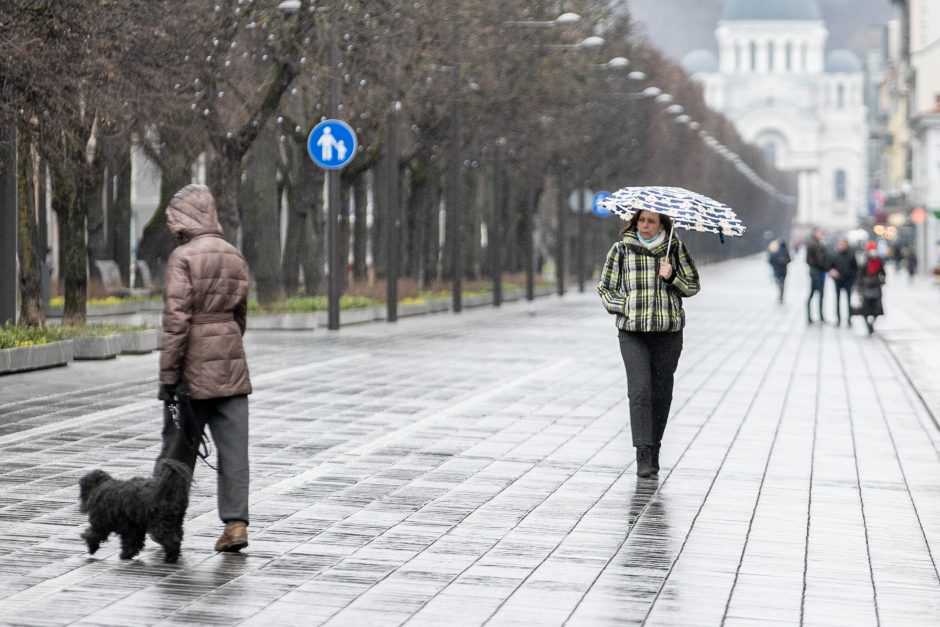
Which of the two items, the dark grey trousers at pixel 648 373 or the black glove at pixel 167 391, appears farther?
the dark grey trousers at pixel 648 373

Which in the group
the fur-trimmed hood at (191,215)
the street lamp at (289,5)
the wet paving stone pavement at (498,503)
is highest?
the street lamp at (289,5)

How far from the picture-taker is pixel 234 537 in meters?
8.95

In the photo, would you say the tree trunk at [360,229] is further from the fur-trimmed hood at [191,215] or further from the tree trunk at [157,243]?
the fur-trimmed hood at [191,215]

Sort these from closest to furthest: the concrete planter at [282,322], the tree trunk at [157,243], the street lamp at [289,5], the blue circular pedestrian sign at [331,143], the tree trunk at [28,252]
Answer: the tree trunk at [28,252] < the blue circular pedestrian sign at [331,143] < the street lamp at [289,5] < the concrete planter at [282,322] < the tree trunk at [157,243]

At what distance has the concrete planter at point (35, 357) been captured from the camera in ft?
65.4

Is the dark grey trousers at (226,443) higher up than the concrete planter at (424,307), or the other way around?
the dark grey trousers at (226,443)

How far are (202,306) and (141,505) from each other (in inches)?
37.5

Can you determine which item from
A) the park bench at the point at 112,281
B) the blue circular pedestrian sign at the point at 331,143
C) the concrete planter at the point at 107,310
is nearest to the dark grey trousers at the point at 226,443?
the blue circular pedestrian sign at the point at 331,143

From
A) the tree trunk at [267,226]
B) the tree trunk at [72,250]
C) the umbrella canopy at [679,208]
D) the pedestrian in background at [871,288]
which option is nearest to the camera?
the umbrella canopy at [679,208]

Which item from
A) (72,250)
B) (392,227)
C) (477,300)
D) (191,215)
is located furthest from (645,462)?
(477,300)

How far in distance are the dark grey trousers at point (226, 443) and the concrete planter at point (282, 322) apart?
22228mm

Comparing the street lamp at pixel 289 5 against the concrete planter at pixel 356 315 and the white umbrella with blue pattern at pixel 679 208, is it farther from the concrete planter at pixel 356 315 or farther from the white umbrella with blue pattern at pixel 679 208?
the white umbrella with blue pattern at pixel 679 208

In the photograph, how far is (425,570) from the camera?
8672mm

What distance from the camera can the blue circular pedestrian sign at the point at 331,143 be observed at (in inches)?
1121
